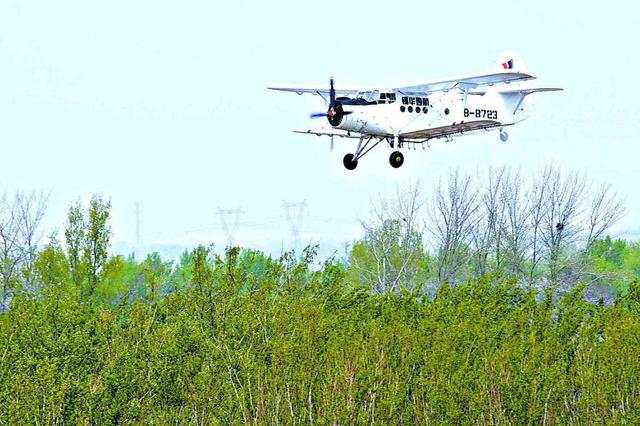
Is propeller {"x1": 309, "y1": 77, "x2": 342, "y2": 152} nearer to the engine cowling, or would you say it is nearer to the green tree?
the engine cowling

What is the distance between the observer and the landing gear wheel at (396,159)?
45406 millimetres

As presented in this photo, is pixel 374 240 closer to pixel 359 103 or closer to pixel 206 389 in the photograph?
pixel 359 103

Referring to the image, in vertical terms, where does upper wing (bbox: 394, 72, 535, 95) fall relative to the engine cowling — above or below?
above

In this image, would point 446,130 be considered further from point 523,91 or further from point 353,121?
point 523,91

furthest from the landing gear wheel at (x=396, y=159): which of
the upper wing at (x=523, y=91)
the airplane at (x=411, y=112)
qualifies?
the upper wing at (x=523, y=91)

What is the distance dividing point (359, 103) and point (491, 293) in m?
15.8

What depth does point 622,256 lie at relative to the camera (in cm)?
13425

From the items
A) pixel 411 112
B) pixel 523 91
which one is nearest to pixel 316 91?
pixel 411 112

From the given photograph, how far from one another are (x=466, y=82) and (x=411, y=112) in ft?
15.4

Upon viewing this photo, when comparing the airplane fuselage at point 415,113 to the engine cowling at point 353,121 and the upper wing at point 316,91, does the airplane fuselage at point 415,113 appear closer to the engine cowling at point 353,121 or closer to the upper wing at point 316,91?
the engine cowling at point 353,121

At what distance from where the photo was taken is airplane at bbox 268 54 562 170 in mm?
44750

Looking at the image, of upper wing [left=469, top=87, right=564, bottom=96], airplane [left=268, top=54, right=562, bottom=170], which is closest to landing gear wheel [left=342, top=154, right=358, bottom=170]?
airplane [left=268, top=54, right=562, bottom=170]

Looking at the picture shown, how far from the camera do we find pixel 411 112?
47.3 m

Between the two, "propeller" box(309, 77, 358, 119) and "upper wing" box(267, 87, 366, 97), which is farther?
"upper wing" box(267, 87, 366, 97)
